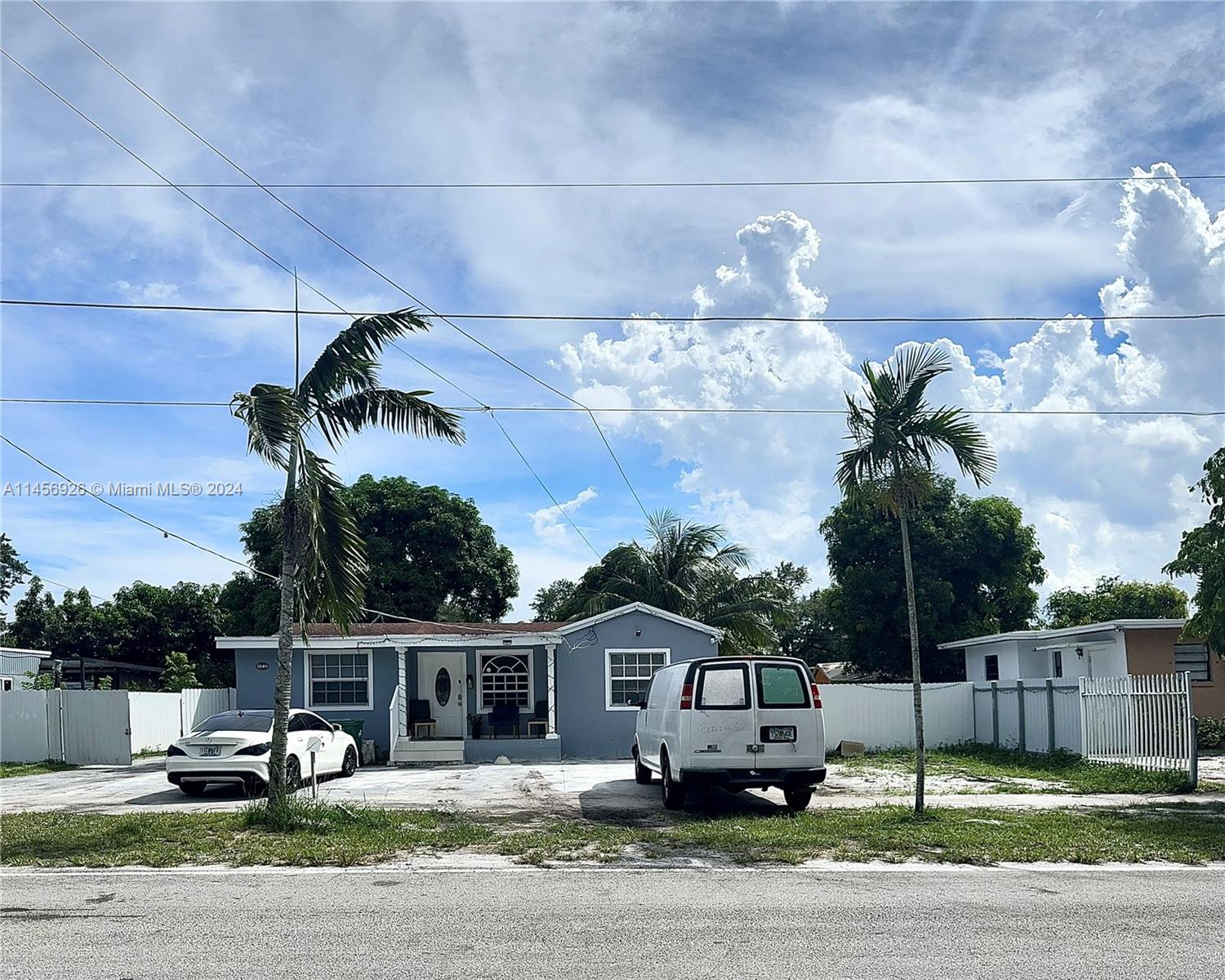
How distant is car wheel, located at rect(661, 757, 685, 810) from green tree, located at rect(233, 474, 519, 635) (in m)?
27.3

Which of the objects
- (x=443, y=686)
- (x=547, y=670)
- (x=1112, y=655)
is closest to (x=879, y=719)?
(x=1112, y=655)

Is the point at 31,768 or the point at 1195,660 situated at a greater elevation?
the point at 1195,660

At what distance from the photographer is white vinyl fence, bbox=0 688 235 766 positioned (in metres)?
25.2

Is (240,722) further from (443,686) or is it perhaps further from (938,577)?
(938,577)

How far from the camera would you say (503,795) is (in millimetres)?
17531

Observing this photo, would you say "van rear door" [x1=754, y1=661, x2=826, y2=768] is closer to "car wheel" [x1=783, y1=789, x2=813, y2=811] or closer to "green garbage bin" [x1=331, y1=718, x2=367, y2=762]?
"car wheel" [x1=783, y1=789, x2=813, y2=811]

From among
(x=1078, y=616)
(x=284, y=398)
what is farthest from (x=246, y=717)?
(x=1078, y=616)

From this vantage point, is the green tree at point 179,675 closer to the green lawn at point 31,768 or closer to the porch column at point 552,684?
the green lawn at point 31,768

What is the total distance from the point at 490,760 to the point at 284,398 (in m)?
13.2

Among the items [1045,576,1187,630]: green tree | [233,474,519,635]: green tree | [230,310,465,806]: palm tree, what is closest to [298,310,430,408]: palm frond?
[230,310,465,806]: palm tree

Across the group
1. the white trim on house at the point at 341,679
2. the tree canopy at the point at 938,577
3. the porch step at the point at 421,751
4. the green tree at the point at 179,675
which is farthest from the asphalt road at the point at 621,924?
the tree canopy at the point at 938,577

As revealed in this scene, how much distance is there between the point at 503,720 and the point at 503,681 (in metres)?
1.05

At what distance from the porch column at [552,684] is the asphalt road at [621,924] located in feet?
49.4

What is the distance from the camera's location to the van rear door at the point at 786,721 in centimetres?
1470
